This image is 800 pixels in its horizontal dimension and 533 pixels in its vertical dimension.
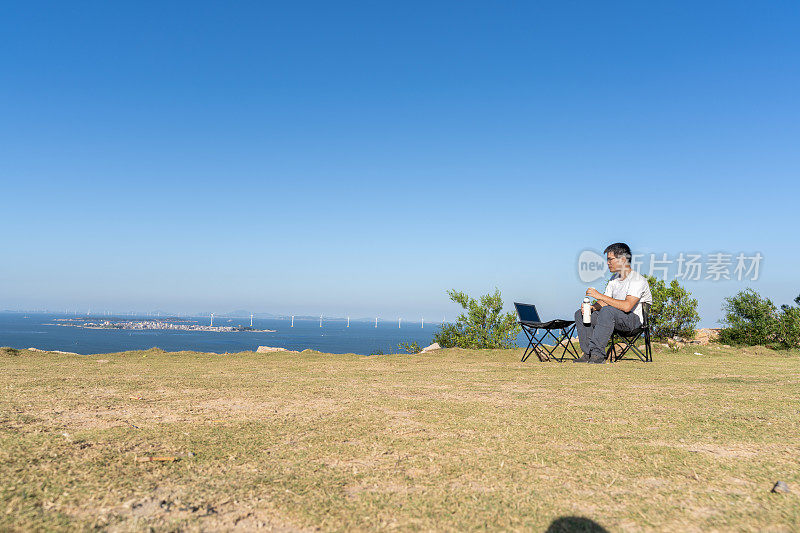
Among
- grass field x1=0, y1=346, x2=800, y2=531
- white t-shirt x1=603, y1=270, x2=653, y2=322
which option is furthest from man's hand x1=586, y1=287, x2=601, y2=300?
grass field x1=0, y1=346, x2=800, y2=531

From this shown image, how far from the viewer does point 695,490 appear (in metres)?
1.62

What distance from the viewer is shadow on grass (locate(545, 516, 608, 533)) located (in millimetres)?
1330

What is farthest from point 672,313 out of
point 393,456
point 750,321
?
point 393,456

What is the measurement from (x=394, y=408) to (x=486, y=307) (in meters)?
11.1

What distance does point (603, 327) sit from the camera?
6637mm

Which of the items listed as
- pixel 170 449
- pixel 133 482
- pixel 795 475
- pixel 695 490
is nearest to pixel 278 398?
pixel 170 449

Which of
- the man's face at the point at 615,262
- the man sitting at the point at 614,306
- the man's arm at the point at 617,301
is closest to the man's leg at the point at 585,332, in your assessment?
the man sitting at the point at 614,306

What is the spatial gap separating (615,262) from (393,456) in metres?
6.09

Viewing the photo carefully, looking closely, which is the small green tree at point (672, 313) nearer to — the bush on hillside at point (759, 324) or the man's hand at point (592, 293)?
the bush on hillside at point (759, 324)

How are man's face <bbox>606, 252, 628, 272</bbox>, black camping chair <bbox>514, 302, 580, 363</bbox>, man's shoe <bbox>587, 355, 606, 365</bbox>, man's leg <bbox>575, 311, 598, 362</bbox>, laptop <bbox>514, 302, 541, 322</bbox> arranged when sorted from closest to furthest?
man's shoe <bbox>587, 355, 606, 365</bbox>, man's leg <bbox>575, 311, 598, 362</bbox>, man's face <bbox>606, 252, 628, 272</bbox>, black camping chair <bbox>514, 302, 580, 363</bbox>, laptop <bbox>514, 302, 541, 322</bbox>

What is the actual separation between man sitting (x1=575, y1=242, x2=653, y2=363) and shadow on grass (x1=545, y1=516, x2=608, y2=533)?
5631 millimetres

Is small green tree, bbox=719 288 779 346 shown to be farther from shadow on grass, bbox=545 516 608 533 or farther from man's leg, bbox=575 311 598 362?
shadow on grass, bbox=545 516 608 533

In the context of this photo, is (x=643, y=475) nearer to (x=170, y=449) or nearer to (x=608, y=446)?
(x=608, y=446)

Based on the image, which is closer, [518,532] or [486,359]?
[518,532]
